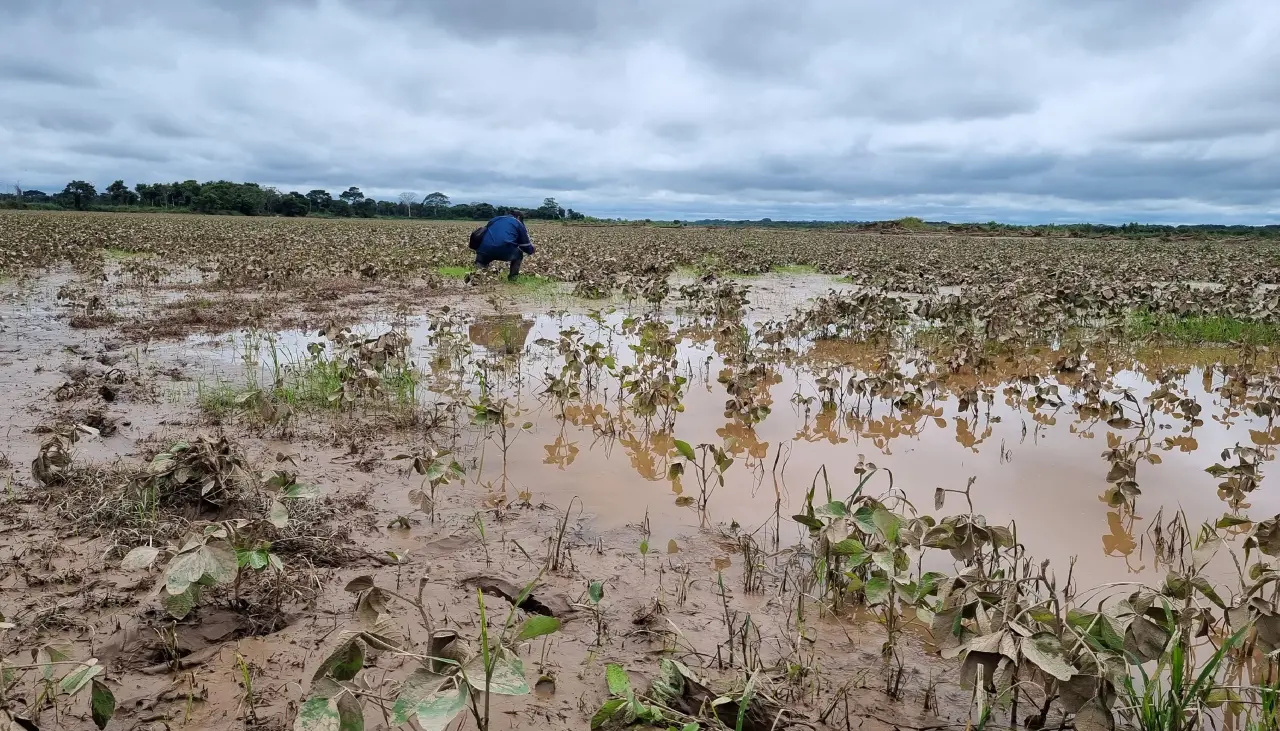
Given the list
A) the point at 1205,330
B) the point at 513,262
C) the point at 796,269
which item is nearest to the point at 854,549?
→ the point at 1205,330

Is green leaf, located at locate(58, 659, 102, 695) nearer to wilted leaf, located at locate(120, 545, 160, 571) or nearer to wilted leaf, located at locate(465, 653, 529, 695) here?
wilted leaf, located at locate(120, 545, 160, 571)

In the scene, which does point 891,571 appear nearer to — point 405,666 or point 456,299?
point 405,666

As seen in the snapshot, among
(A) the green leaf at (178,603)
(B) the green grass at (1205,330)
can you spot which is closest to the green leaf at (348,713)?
(A) the green leaf at (178,603)

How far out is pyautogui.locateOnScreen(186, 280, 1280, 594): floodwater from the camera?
12.5 feet

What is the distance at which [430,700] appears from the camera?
157 centimetres

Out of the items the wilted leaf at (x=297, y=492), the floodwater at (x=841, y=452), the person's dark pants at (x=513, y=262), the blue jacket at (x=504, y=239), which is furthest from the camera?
the person's dark pants at (x=513, y=262)

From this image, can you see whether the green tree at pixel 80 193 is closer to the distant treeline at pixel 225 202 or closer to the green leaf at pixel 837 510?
the distant treeline at pixel 225 202

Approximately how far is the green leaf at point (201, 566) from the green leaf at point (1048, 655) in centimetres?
211

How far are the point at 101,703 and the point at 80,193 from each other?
8876cm

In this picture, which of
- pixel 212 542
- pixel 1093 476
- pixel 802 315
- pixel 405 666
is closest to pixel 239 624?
pixel 212 542

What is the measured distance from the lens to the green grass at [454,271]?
47.0ft

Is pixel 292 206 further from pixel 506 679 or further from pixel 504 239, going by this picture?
pixel 506 679

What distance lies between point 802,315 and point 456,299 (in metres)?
5.28

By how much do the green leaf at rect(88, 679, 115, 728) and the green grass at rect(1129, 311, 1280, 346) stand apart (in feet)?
31.6
